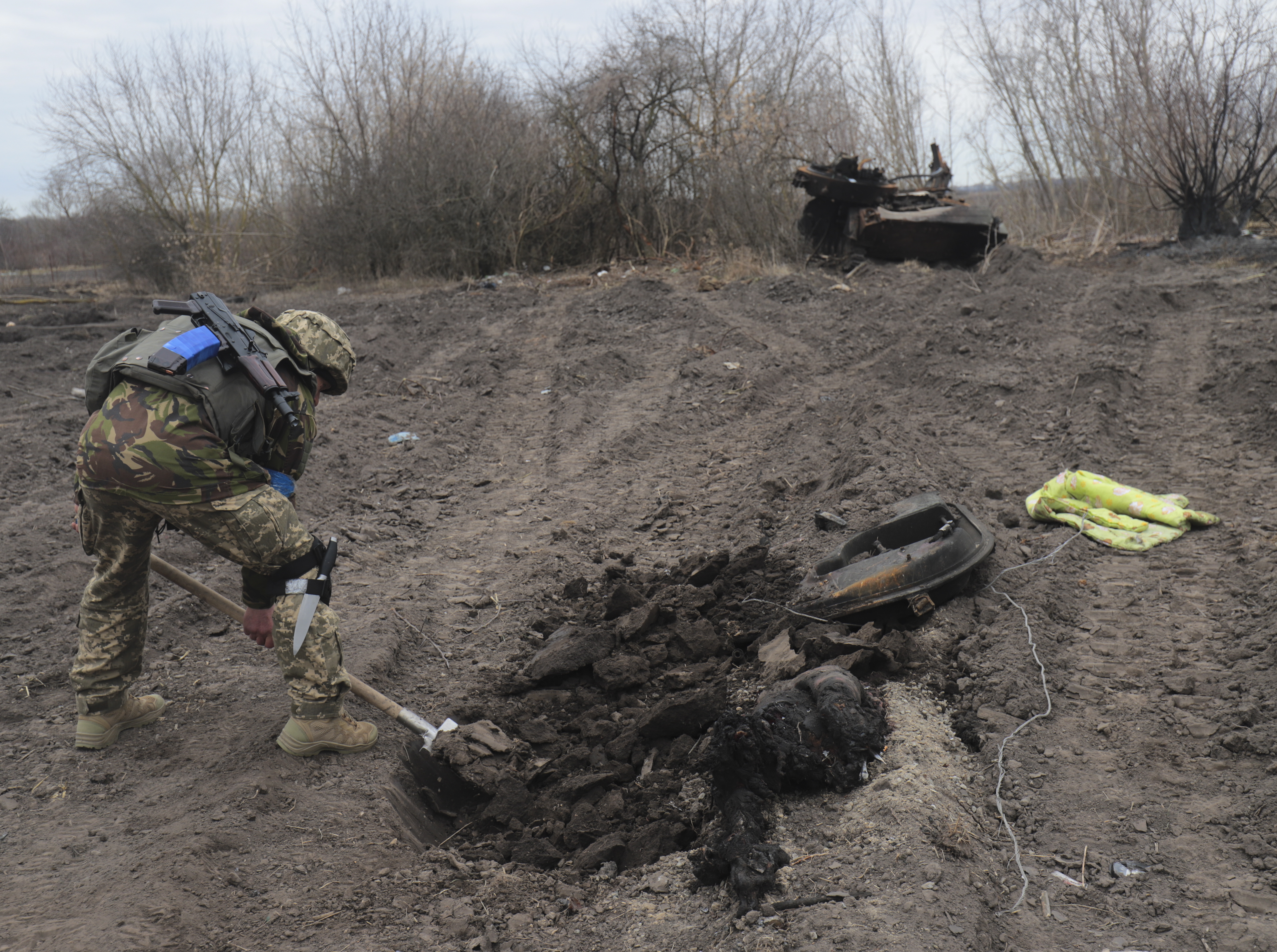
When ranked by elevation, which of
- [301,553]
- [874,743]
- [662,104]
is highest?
[662,104]

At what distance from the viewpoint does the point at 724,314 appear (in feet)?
35.0

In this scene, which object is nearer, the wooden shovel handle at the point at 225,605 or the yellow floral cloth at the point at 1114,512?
the wooden shovel handle at the point at 225,605

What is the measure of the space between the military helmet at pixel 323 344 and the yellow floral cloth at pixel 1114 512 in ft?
11.8

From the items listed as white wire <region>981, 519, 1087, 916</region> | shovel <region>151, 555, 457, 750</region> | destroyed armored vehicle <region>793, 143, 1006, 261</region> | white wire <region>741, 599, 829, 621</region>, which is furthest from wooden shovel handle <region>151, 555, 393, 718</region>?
destroyed armored vehicle <region>793, 143, 1006, 261</region>

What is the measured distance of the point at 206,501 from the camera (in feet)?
9.55

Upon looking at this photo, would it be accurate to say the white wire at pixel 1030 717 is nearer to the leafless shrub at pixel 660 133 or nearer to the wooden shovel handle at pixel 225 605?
the wooden shovel handle at pixel 225 605

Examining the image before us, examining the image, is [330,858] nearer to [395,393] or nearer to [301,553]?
[301,553]

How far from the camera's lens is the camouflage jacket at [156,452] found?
2.83 meters

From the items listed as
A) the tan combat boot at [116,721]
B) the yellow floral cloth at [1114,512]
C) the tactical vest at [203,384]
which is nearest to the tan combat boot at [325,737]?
the tan combat boot at [116,721]

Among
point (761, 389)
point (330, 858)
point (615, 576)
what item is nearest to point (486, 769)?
point (330, 858)

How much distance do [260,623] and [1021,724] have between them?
2764 mm

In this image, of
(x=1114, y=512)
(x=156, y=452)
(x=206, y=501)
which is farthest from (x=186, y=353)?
(x=1114, y=512)

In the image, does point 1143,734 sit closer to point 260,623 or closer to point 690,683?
point 690,683

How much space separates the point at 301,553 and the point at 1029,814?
257cm
